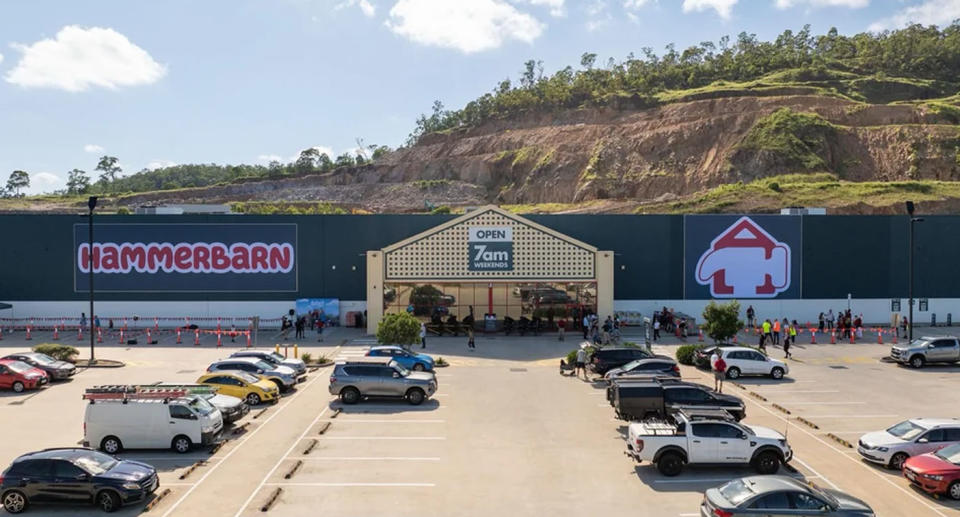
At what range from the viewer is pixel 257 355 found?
29.0 m

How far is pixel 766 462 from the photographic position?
1700 centimetres

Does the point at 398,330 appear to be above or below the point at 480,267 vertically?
below

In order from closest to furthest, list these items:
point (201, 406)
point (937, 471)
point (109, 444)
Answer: point (937, 471), point (109, 444), point (201, 406)

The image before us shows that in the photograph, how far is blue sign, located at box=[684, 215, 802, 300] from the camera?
44.1 metres

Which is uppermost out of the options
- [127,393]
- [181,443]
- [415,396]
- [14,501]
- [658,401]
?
[127,393]

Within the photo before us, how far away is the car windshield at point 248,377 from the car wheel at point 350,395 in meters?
3.02

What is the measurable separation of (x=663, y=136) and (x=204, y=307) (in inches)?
3025

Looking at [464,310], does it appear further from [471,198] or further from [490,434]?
[471,198]

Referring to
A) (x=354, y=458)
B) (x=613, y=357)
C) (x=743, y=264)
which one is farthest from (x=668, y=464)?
(x=743, y=264)

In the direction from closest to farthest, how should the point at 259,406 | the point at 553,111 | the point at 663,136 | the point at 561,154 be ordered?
the point at 259,406 → the point at 663,136 → the point at 561,154 → the point at 553,111

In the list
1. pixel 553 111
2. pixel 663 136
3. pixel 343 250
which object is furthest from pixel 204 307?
pixel 553 111

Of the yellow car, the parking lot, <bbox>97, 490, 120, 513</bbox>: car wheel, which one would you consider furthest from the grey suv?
<bbox>97, 490, 120, 513</bbox>: car wheel

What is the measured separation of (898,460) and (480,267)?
26.1m

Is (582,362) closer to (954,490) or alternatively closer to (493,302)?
(493,302)
